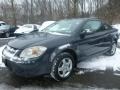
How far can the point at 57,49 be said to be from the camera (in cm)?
464

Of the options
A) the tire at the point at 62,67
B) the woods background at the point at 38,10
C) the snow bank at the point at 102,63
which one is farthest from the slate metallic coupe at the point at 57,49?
the woods background at the point at 38,10

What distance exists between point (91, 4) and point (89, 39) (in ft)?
111

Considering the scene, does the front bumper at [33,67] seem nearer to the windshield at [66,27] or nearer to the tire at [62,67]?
the tire at [62,67]

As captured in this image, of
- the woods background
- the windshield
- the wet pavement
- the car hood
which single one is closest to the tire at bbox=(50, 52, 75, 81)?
the wet pavement

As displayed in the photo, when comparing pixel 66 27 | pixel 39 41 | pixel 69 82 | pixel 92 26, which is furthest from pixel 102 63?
pixel 39 41

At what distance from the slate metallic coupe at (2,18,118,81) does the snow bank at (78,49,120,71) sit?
16.0 inches

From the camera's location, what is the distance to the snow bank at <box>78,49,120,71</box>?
5906mm

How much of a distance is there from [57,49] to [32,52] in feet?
2.03

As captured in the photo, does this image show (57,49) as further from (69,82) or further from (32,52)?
(69,82)

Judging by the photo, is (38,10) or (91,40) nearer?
(91,40)

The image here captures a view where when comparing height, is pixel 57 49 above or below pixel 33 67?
above

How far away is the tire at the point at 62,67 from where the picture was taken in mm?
4632

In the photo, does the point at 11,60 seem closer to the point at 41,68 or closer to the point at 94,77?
the point at 41,68

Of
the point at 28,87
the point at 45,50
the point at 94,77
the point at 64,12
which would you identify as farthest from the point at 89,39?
the point at 64,12
